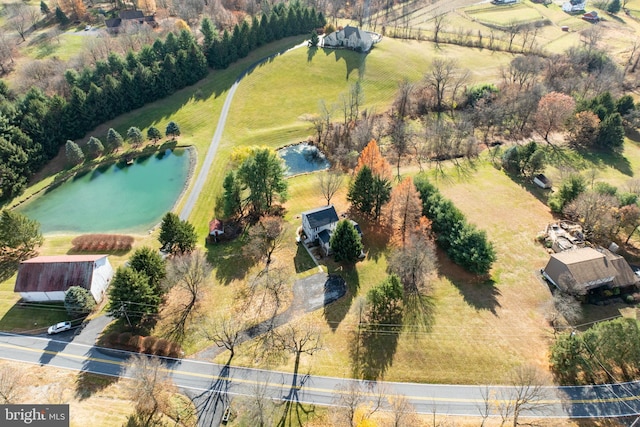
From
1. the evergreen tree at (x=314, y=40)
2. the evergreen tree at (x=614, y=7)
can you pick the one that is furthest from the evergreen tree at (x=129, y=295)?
the evergreen tree at (x=614, y=7)

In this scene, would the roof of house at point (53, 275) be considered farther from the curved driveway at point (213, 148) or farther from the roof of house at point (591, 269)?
the roof of house at point (591, 269)

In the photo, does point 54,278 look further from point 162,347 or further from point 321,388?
point 321,388

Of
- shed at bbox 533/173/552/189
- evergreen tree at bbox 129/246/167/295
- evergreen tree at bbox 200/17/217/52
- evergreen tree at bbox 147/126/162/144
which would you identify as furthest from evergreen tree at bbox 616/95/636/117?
evergreen tree at bbox 147/126/162/144

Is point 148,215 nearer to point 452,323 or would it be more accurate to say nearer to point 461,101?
point 452,323

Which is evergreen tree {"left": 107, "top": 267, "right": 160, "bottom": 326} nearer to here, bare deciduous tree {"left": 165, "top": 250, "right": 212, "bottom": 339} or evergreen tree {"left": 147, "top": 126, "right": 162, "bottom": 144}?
bare deciduous tree {"left": 165, "top": 250, "right": 212, "bottom": 339}

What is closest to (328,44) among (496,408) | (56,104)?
(56,104)

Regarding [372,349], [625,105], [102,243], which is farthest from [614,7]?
[102,243]
